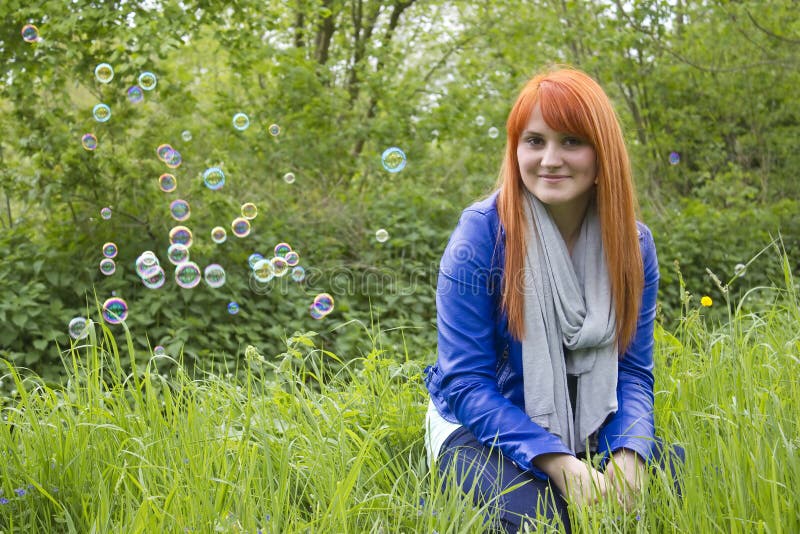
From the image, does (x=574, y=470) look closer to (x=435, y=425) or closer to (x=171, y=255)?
(x=435, y=425)

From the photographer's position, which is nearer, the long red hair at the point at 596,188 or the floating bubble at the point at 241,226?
the long red hair at the point at 596,188

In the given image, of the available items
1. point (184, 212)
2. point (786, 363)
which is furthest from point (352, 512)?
point (184, 212)

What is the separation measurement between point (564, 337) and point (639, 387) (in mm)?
296

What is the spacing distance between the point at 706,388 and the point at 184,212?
3.45 m

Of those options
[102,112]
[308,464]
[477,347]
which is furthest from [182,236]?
[477,347]

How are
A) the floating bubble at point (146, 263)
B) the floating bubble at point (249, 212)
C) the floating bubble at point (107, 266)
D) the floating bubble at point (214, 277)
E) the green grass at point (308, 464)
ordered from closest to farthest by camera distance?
the green grass at point (308, 464) → the floating bubble at point (146, 263) → the floating bubble at point (107, 266) → the floating bubble at point (214, 277) → the floating bubble at point (249, 212)

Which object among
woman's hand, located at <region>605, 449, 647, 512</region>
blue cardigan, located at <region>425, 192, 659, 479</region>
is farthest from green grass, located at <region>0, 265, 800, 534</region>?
blue cardigan, located at <region>425, 192, 659, 479</region>

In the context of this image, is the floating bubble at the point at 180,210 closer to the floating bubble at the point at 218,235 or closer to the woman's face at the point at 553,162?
the floating bubble at the point at 218,235

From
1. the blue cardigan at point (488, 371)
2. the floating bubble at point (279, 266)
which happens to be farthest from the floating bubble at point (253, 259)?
the blue cardigan at point (488, 371)

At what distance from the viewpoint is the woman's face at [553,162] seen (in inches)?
91.3

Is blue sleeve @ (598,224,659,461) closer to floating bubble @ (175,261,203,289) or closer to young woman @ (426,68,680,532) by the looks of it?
young woman @ (426,68,680,532)

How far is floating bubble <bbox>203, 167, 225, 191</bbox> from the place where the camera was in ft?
16.7

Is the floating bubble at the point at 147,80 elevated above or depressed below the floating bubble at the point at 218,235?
above

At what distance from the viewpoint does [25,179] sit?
5199 mm
